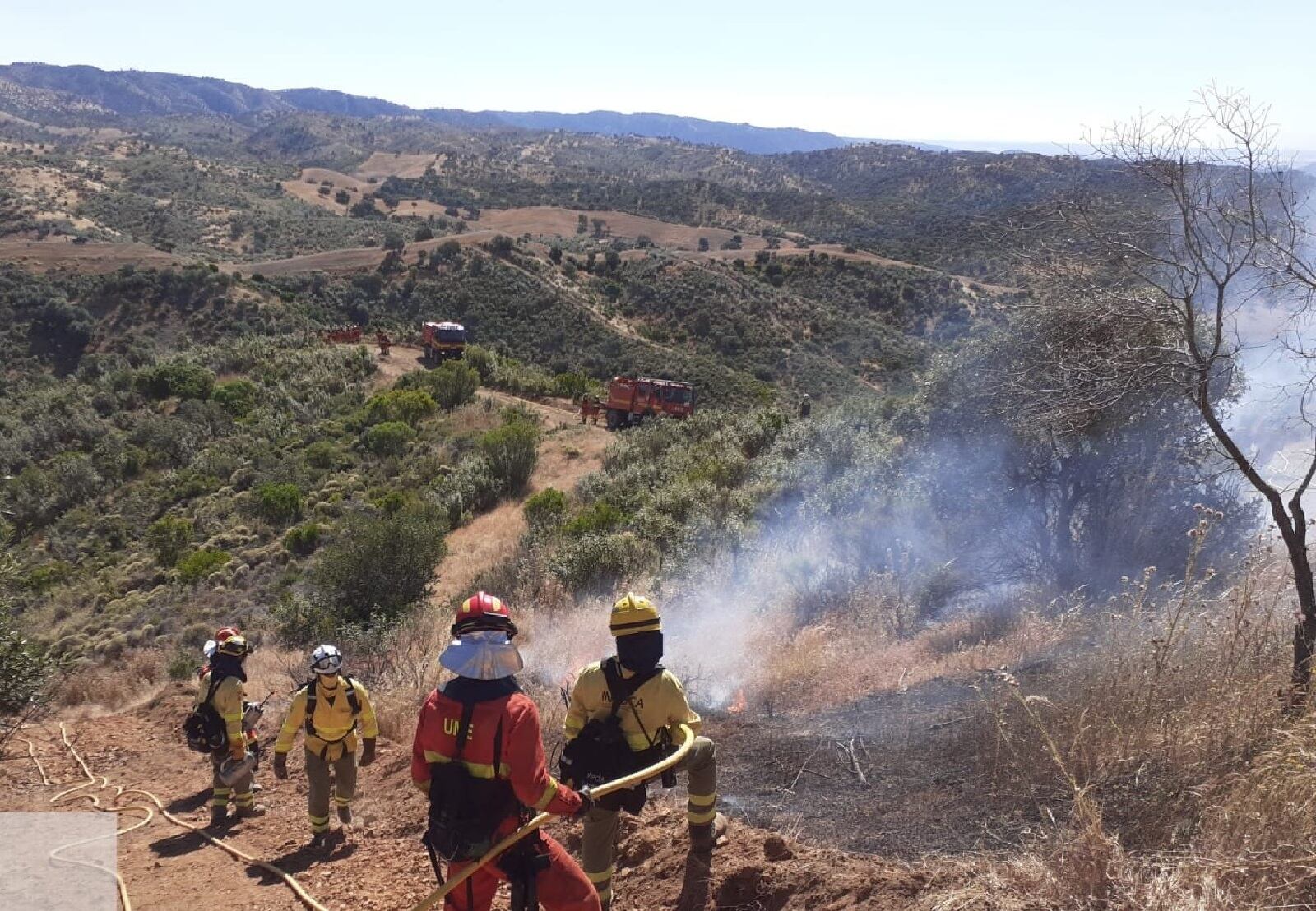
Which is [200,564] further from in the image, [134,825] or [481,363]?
[481,363]

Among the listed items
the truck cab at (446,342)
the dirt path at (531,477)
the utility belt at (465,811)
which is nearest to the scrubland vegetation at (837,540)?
the dirt path at (531,477)

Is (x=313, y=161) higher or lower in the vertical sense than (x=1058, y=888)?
higher

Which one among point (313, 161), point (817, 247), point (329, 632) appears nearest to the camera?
point (329, 632)

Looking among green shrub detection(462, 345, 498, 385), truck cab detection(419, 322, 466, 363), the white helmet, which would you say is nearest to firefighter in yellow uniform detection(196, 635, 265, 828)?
the white helmet

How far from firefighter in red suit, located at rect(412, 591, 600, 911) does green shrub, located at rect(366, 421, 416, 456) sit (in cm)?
2382

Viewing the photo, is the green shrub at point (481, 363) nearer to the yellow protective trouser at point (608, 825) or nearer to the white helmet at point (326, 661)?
the white helmet at point (326, 661)

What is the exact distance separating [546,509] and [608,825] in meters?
14.4

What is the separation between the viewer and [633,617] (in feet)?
13.1

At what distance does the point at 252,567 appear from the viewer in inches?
762

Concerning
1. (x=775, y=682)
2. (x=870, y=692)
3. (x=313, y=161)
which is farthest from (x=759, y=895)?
(x=313, y=161)

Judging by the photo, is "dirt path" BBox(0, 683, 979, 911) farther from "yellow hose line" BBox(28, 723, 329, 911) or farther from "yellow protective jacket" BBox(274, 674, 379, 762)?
"yellow protective jacket" BBox(274, 674, 379, 762)

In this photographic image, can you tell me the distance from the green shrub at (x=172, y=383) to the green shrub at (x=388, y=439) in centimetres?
994

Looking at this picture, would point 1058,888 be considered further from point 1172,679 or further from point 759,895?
point 1172,679

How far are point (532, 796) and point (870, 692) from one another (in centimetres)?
416
